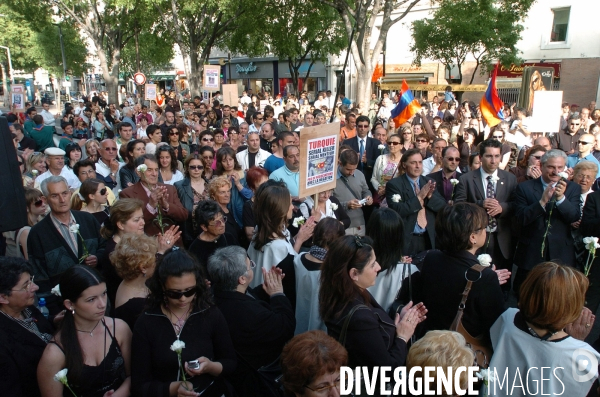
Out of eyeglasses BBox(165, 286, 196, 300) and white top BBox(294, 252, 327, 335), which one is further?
white top BBox(294, 252, 327, 335)

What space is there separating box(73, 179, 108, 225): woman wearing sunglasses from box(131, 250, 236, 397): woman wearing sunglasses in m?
2.29

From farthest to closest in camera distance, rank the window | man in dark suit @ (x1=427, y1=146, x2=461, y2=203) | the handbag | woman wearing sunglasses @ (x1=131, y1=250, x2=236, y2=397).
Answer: the window, man in dark suit @ (x1=427, y1=146, x2=461, y2=203), the handbag, woman wearing sunglasses @ (x1=131, y1=250, x2=236, y2=397)

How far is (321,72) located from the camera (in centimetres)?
4297

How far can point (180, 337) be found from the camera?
2.71m

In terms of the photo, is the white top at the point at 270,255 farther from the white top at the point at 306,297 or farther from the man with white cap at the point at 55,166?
the man with white cap at the point at 55,166

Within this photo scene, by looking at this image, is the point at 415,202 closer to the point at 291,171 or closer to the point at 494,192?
the point at 494,192

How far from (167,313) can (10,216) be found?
102cm

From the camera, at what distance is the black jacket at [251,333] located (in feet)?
9.63

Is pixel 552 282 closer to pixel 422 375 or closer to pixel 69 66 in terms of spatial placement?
pixel 422 375

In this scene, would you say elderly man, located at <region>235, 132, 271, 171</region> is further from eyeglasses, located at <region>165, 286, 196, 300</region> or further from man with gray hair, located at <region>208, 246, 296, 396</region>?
eyeglasses, located at <region>165, 286, 196, 300</region>

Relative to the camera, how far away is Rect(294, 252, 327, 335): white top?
10.7 ft

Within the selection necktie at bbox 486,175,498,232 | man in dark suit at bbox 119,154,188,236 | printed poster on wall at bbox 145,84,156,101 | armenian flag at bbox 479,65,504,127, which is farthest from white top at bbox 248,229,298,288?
printed poster on wall at bbox 145,84,156,101

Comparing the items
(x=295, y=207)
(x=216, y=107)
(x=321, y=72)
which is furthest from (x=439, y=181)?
(x=321, y=72)

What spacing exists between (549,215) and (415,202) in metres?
1.33
